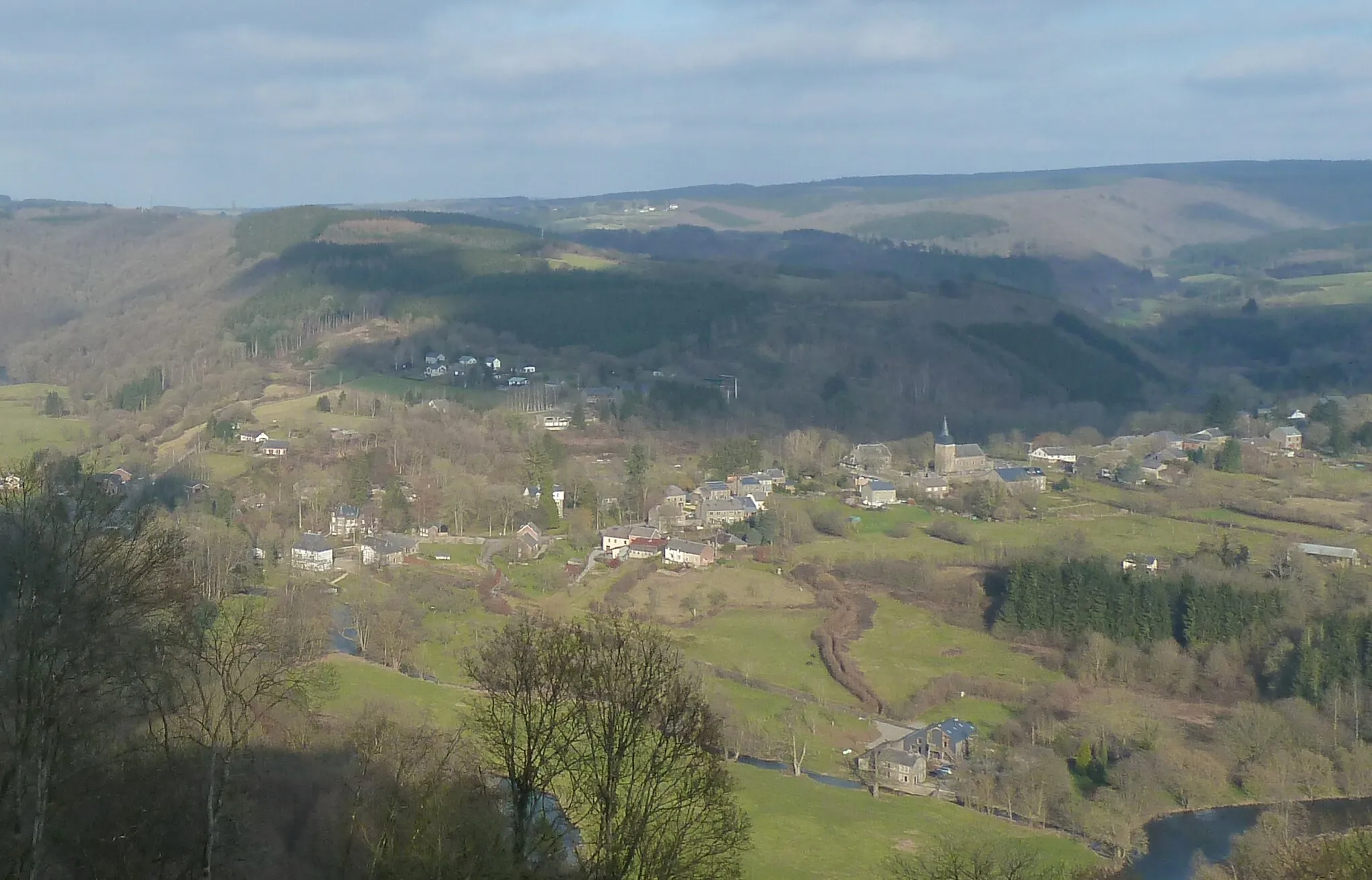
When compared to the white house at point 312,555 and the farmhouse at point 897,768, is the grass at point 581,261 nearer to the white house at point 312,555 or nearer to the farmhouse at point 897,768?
the white house at point 312,555

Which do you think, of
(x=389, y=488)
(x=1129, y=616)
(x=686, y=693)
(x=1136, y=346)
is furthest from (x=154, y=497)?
(x=1136, y=346)

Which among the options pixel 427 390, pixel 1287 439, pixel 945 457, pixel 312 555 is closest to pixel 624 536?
pixel 312 555

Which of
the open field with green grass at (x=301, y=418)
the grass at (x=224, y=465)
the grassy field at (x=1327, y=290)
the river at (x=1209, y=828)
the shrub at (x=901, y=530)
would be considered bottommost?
the river at (x=1209, y=828)

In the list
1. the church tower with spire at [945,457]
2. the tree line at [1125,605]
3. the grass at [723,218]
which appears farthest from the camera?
the grass at [723,218]

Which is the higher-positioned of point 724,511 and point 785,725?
point 724,511

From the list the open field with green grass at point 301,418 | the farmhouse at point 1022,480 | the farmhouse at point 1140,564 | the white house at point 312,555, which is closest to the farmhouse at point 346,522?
the white house at point 312,555

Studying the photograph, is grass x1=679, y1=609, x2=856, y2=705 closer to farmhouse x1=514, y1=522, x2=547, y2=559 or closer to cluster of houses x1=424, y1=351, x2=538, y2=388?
farmhouse x1=514, y1=522, x2=547, y2=559

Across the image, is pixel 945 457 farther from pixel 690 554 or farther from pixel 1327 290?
pixel 1327 290
